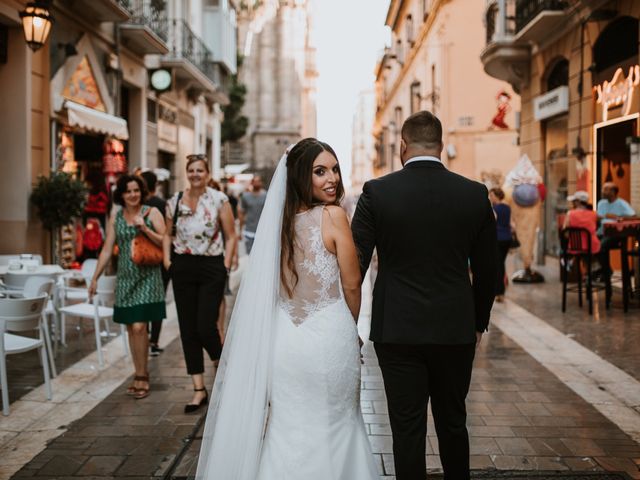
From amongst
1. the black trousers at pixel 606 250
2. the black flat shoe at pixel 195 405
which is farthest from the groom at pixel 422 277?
the black trousers at pixel 606 250

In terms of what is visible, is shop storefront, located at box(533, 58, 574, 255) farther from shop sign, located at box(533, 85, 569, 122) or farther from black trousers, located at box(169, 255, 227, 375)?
black trousers, located at box(169, 255, 227, 375)

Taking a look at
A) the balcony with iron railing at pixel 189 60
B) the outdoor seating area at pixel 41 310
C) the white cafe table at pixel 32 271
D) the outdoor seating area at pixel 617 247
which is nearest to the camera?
the outdoor seating area at pixel 41 310

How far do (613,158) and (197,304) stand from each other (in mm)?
10679

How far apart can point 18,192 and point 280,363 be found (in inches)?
381

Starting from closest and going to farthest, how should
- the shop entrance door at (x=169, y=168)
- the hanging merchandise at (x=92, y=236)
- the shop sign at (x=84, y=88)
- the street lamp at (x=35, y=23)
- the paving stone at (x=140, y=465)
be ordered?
the paving stone at (x=140, y=465) → the street lamp at (x=35, y=23) → the shop sign at (x=84, y=88) → the hanging merchandise at (x=92, y=236) → the shop entrance door at (x=169, y=168)

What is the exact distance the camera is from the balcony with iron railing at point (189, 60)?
20.7 meters

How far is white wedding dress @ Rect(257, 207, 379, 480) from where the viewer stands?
3365 millimetres

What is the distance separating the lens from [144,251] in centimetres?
634

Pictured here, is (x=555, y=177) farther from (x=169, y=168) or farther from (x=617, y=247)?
(x=169, y=168)

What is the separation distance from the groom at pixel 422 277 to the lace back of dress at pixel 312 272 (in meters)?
0.17

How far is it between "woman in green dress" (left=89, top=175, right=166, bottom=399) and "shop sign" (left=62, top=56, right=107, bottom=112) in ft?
25.7

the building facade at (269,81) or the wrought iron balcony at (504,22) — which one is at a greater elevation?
the building facade at (269,81)

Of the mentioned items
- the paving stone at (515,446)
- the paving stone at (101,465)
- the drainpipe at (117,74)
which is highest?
the drainpipe at (117,74)

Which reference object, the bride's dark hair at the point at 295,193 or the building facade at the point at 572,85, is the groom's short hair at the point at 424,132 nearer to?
the bride's dark hair at the point at 295,193
